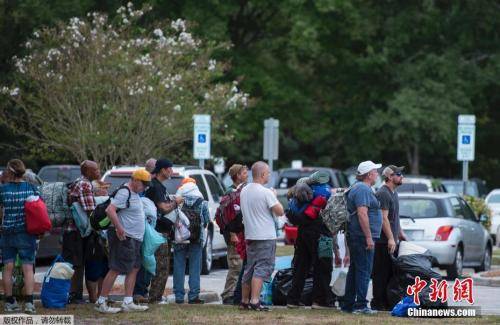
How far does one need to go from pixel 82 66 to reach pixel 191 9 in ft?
48.6

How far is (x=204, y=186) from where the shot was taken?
78.7 feet

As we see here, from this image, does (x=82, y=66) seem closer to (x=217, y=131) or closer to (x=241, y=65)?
(x=217, y=131)

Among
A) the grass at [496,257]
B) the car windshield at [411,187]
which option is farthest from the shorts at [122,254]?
the car windshield at [411,187]

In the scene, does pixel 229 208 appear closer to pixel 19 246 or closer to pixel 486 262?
pixel 19 246

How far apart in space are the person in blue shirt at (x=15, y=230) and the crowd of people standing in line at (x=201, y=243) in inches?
0.4

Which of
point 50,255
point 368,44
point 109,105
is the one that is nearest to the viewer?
point 50,255

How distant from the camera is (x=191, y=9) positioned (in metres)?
45.5

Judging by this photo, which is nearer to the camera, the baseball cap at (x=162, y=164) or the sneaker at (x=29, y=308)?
the sneaker at (x=29, y=308)

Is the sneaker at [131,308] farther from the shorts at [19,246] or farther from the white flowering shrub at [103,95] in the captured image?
the white flowering shrub at [103,95]

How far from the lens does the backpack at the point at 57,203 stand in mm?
16531

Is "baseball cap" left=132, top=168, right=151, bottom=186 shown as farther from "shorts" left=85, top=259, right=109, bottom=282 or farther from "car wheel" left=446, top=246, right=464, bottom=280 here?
"car wheel" left=446, top=246, right=464, bottom=280

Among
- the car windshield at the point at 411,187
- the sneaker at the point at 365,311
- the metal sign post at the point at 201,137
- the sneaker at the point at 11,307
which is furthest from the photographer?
the car windshield at the point at 411,187

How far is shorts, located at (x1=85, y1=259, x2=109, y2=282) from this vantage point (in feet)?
55.1

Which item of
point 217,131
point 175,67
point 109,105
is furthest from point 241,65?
point 109,105
